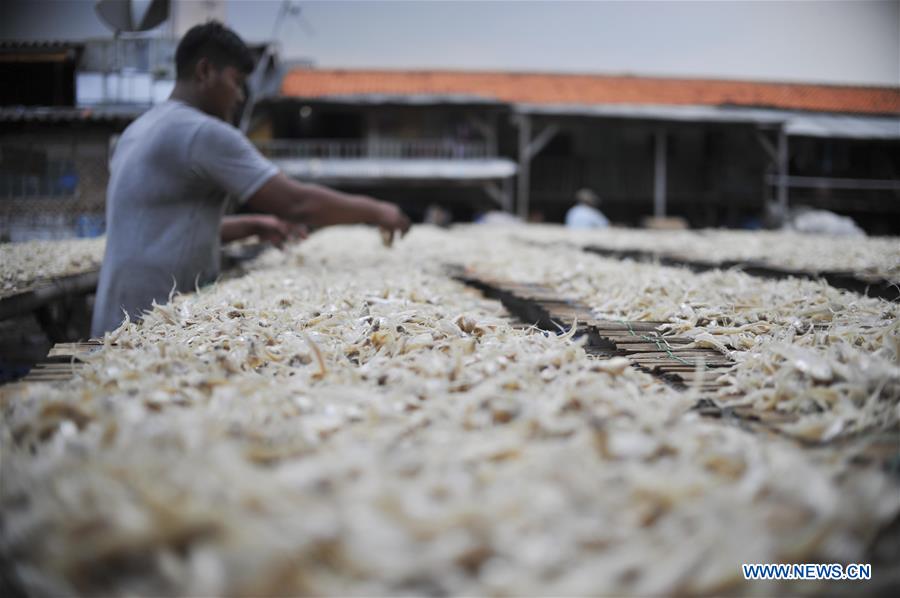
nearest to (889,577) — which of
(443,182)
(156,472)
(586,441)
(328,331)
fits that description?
(586,441)

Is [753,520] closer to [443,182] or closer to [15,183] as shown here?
[15,183]

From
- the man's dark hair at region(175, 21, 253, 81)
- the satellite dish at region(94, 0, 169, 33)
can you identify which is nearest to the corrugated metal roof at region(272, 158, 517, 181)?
the satellite dish at region(94, 0, 169, 33)

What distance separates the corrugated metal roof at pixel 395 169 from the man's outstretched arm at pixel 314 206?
34.6 ft

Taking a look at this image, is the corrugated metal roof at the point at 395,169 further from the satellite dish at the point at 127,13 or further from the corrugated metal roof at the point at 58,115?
the satellite dish at the point at 127,13

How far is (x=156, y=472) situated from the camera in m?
0.66

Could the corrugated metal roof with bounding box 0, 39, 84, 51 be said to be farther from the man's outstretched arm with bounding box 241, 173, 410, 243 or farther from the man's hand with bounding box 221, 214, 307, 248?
the man's outstretched arm with bounding box 241, 173, 410, 243

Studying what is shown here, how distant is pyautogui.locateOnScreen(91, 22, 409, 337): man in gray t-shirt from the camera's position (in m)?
2.49

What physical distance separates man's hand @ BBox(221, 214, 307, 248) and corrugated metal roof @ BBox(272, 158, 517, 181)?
33.0 feet

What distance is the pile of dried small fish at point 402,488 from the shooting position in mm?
581

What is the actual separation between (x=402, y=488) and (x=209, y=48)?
2682mm

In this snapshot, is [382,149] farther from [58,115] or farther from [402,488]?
[402,488]

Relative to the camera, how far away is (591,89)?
1750 centimetres

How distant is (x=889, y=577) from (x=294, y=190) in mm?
2637

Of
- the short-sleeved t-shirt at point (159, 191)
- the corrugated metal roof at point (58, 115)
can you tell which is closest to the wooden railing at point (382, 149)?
the corrugated metal roof at point (58, 115)
